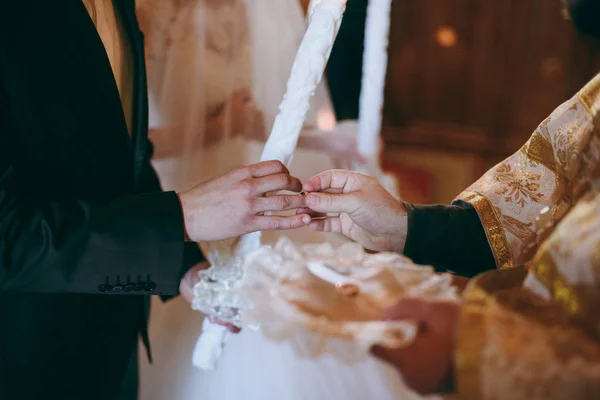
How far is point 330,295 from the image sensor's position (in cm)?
59

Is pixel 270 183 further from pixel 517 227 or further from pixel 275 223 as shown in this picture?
pixel 517 227

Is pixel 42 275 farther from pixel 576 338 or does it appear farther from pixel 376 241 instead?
pixel 576 338

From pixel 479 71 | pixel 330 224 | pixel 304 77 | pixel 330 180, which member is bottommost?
pixel 479 71

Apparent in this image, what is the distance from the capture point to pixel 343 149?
1.45m

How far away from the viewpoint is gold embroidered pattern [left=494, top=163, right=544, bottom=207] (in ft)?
2.73

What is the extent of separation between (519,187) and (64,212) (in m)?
0.67

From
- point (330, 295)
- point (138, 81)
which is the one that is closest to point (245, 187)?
point (330, 295)

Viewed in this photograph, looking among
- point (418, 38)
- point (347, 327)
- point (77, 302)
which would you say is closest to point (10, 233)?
point (77, 302)

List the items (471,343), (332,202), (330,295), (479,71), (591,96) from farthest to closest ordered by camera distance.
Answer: (479,71)
(332,202)
(591,96)
(330,295)
(471,343)

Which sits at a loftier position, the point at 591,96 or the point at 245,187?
the point at 591,96

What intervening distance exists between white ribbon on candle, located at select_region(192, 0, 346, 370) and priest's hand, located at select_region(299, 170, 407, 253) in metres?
0.08

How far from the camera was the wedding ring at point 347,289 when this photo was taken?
1.95 ft

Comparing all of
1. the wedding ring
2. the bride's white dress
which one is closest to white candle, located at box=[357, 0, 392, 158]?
the bride's white dress

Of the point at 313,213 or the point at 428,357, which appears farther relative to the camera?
the point at 313,213
